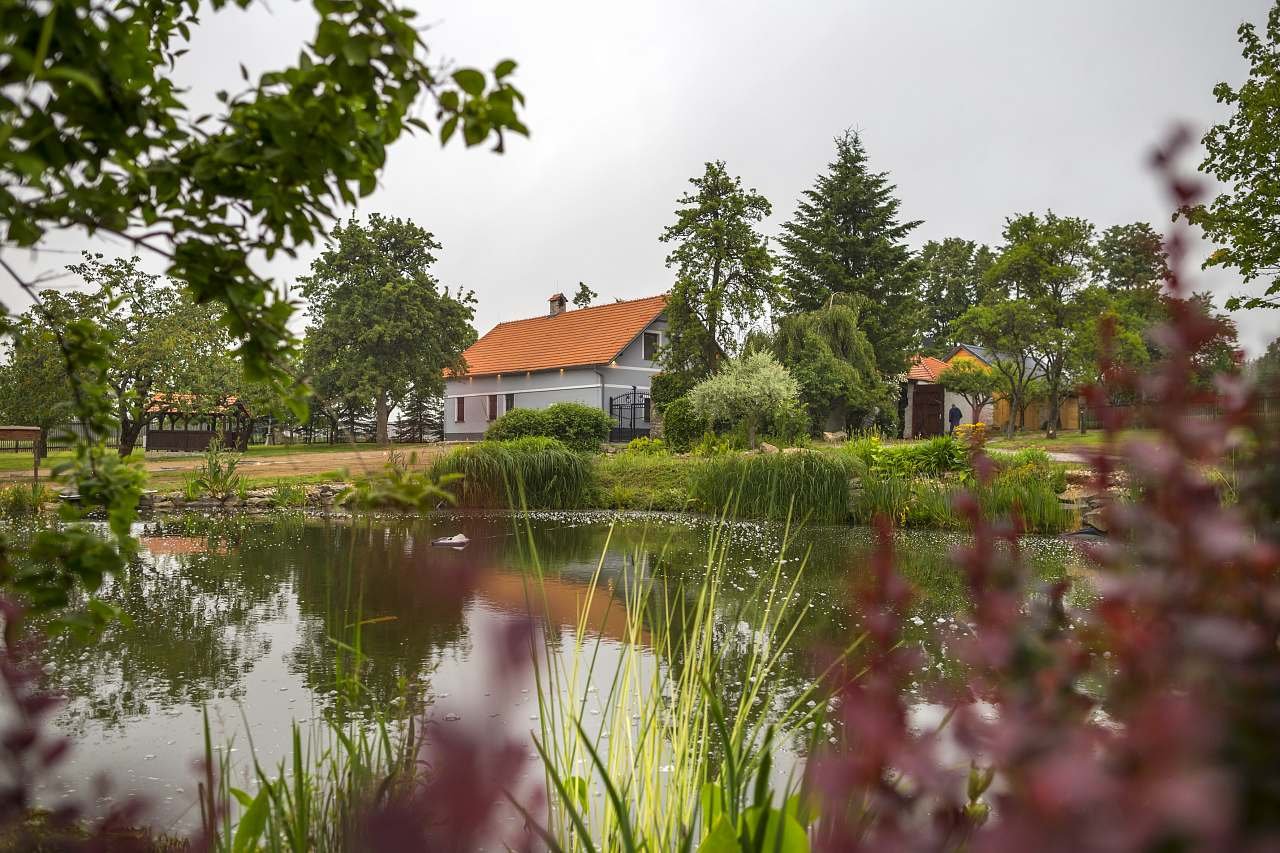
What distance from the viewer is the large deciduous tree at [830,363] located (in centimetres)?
2333

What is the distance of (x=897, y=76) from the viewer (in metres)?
12.6

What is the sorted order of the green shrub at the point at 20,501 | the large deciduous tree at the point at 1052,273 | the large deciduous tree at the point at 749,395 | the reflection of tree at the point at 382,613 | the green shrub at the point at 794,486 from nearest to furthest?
the reflection of tree at the point at 382,613
the green shrub at the point at 20,501
the green shrub at the point at 794,486
the large deciduous tree at the point at 749,395
the large deciduous tree at the point at 1052,273

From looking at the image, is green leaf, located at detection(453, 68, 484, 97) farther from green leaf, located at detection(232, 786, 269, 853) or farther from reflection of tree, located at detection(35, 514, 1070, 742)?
green leaf, located at detection(232, 786, 269, 853)

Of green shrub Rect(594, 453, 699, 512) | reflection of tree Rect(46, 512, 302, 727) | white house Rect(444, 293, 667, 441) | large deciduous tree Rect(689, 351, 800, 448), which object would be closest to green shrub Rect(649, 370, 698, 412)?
white house Rect(444, 293, 667, 441)

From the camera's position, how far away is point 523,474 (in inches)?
484

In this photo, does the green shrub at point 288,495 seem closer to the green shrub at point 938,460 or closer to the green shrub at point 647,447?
the green shrub at point 938,460

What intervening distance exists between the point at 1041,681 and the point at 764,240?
24.0 metres

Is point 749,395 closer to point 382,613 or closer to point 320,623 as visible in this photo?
point 382,613

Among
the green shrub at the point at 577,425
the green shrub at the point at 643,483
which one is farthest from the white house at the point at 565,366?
the green shrub at the point at 643,483

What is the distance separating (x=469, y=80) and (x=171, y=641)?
377 cm

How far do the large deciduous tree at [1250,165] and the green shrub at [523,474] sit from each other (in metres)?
11.9

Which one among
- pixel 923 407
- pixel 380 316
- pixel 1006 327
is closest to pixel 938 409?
pixel 923 407

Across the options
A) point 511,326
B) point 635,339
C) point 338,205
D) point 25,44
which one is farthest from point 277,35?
point 511,326

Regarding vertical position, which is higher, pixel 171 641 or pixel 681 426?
pixel 681 426
